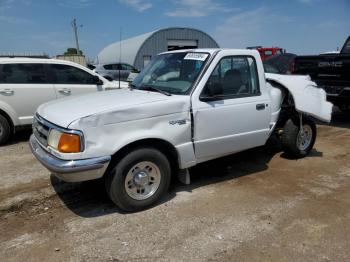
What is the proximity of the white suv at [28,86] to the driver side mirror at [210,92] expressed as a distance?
178 inches

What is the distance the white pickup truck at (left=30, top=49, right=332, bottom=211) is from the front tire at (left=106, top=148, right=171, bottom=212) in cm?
1

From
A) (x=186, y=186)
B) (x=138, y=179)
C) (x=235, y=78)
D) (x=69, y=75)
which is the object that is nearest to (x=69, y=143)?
(x=138, y=179)

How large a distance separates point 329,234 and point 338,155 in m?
3.12

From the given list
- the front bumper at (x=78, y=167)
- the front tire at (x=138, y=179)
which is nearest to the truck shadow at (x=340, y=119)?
the front tire at (x=138, y=179)

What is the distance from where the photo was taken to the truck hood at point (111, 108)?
367 centimetres

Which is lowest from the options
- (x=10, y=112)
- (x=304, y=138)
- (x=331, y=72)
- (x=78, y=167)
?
(x=304, y=138)

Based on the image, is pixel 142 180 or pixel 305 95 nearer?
pixel 142 180

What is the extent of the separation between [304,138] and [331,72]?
3.17 meters

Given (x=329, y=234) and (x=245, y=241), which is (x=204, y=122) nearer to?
(x=245, y=241)

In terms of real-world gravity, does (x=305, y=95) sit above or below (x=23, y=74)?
below

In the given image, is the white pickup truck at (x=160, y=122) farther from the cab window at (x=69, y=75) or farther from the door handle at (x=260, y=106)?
the cab window at (x=69, y=75)

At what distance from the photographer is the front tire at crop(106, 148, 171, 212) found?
12.6 feet

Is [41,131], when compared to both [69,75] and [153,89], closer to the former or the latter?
Answer: [153,89]

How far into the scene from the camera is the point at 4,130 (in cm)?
720
